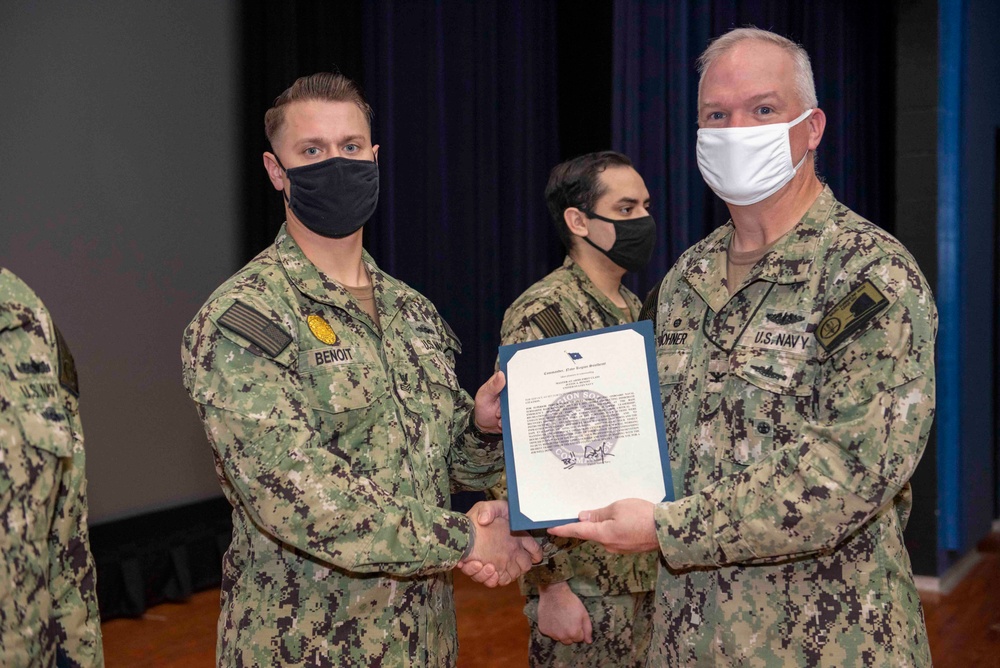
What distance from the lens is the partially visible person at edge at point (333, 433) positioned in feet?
5.79

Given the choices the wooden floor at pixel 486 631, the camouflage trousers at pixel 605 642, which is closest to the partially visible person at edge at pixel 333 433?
the camouflage trousers at pixel 605 642

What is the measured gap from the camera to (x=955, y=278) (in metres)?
5.39

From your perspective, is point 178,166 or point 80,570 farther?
point 178,166

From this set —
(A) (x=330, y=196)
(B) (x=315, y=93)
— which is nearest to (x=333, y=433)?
(A) (x=330, y=196)

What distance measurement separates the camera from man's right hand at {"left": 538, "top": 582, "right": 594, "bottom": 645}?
102 inches

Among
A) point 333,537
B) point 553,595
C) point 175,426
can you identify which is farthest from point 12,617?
point 175,426

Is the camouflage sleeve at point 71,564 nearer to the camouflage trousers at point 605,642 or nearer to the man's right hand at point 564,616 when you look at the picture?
the man's right hand at point 564,616

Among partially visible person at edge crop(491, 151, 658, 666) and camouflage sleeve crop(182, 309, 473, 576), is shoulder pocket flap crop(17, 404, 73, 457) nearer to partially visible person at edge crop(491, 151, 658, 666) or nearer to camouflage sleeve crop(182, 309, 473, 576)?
camouflage sleeve crop(182, 309, 473, 576)

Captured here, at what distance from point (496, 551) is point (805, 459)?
0.73 metres

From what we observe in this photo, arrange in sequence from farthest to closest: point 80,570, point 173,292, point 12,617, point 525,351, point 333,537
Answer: point 173,292
point 525,351
point 333,537
point 80,570
point 12,617

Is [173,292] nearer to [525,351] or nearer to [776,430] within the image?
[525,351]

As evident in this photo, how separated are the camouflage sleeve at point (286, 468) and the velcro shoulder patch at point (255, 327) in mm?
23

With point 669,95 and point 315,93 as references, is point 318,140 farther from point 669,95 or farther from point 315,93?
point 669,95

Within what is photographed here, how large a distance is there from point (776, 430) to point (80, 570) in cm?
115
